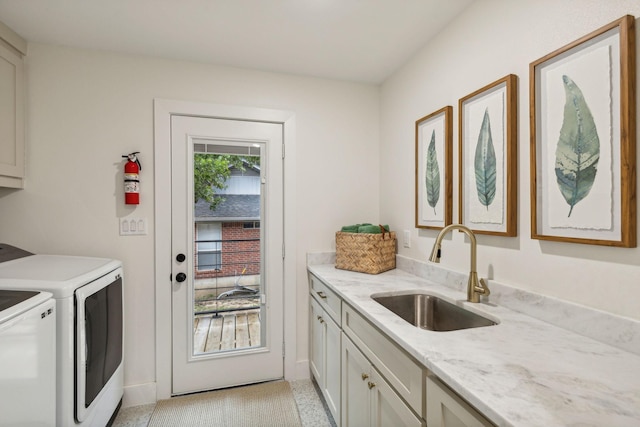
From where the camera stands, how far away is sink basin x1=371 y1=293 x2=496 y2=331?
5.06 feet

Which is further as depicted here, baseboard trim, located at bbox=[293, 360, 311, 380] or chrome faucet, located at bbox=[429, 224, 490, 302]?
baseboard trim, located at bbox=[293, 360, 311, 380]

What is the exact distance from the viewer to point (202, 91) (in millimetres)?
2189

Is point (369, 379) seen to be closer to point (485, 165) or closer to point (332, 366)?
point (332, 366)

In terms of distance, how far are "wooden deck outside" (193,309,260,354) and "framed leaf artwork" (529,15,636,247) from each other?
6.30ft

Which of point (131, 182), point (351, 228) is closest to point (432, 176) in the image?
point (351, 228)

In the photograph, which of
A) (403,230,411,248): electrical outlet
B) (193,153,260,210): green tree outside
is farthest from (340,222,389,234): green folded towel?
(193,153,260,210): green tree outside

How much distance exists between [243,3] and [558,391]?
1976 millimetres

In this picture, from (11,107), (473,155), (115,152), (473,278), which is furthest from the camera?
(115,152)

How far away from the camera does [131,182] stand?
1.97 m

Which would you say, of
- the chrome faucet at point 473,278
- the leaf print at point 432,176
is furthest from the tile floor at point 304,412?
the leaf print at point 432,176

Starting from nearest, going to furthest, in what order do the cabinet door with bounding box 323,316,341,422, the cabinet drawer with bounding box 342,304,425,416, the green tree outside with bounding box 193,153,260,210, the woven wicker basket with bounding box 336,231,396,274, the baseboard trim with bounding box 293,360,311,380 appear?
1. the cabinet drawer with bounding box 342,304,425,416
2. the cabinet door with bounding box 323,316,341,422
3. the woven wicker basket with bounding box 336,231,396,274
4. the green tree outside with bounding box 193,153,260,210
5. the baseboard trim with bounding box 293,360,311,380

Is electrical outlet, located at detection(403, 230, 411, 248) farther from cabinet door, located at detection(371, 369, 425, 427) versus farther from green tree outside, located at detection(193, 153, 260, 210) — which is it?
green tree outside, located at detection(193, 153, 260, 210)

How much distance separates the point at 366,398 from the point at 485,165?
1.23 metres

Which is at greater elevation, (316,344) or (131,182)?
(131,182)
